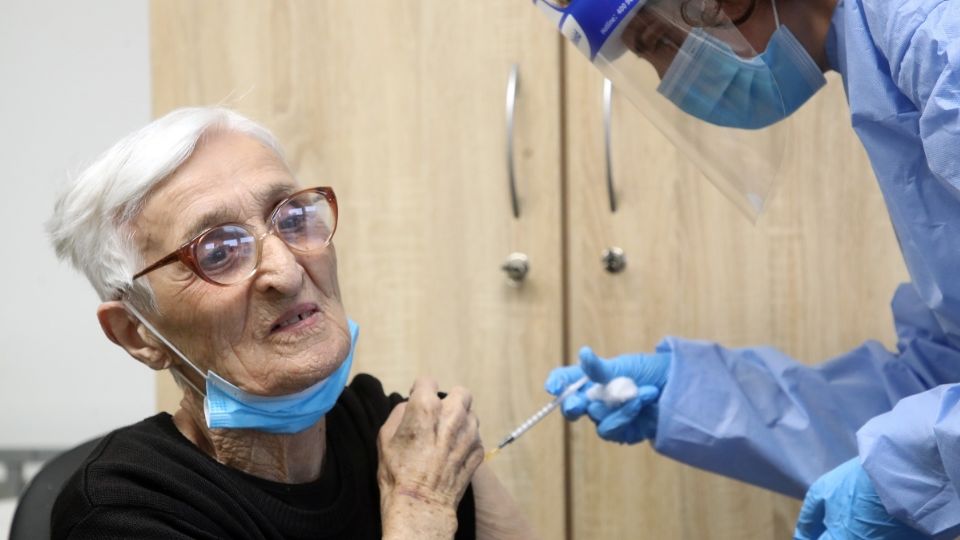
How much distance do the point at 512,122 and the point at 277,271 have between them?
623 millimetres

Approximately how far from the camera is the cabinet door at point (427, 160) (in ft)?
6.16

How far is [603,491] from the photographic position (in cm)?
190

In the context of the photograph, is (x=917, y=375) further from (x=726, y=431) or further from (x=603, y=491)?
(x=603, y=491)

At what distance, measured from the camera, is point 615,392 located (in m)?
1.61

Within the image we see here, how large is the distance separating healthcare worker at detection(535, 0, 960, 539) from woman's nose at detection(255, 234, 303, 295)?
42cm

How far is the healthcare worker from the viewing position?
1.28 metres

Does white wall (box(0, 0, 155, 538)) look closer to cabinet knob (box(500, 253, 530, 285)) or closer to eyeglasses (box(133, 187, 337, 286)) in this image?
→ cabinet knob (box(500, 253, 530, 285))

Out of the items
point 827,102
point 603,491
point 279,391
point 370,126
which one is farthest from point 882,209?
point 279,391

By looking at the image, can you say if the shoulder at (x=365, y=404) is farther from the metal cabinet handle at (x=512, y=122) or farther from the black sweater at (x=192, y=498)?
the metal cabinet handle at (x=512, y=122)

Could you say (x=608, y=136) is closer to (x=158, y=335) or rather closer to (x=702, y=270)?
(x=702, y=270)

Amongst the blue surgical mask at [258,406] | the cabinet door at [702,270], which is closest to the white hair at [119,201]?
the blue surgical mask at [258,406]

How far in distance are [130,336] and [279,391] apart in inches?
8.0

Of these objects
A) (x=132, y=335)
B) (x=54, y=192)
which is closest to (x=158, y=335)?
(x=132, y=335)

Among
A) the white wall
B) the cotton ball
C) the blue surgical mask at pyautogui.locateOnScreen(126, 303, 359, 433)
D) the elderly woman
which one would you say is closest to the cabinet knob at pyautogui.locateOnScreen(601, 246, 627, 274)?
the cotton ball
